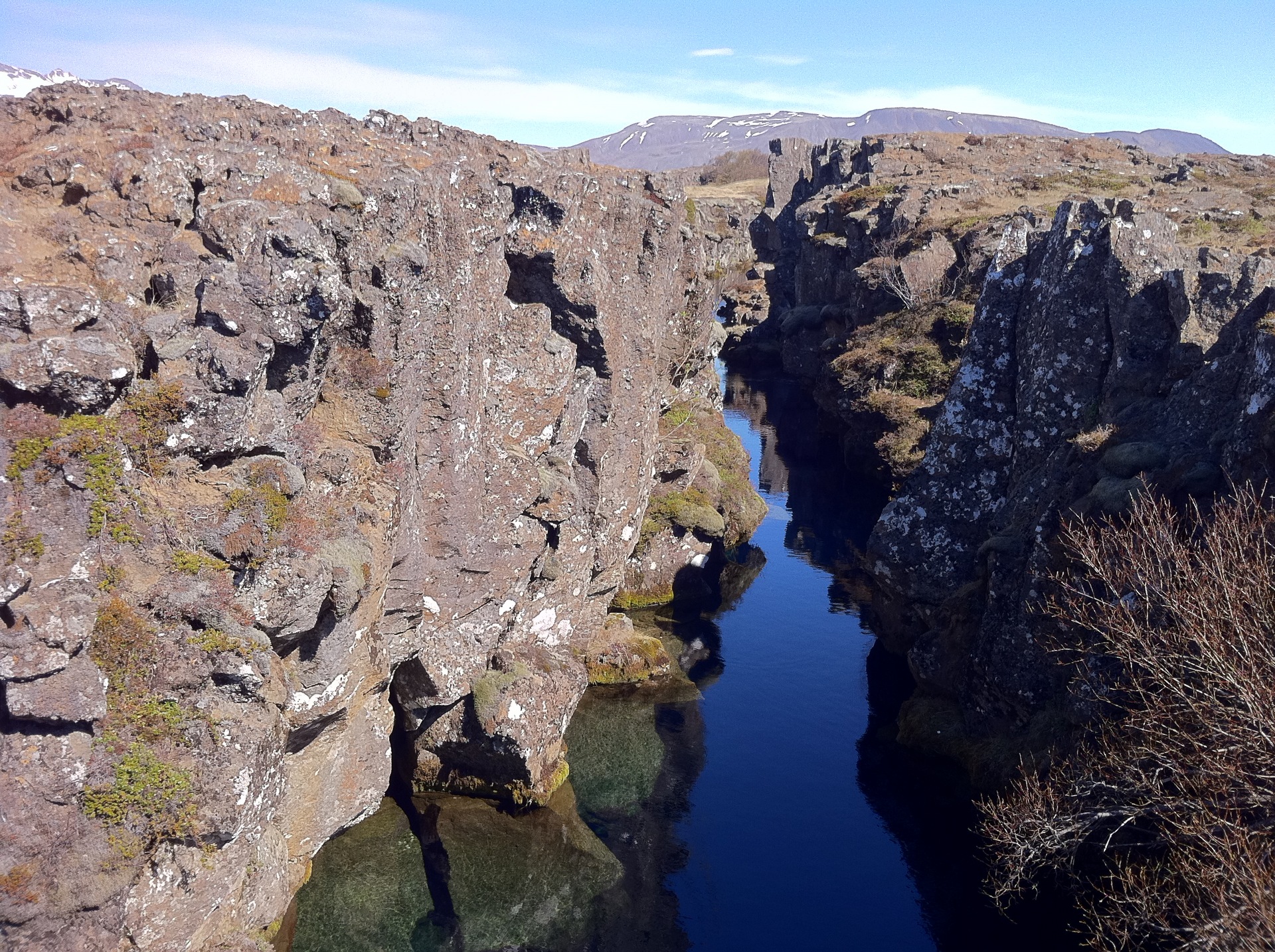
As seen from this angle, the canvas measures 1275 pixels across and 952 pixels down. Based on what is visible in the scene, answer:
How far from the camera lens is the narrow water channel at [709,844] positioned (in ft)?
72.1

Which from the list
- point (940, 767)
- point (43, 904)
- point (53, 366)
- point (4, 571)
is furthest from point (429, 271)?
point (940, 767)

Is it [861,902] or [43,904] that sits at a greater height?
[43,904]

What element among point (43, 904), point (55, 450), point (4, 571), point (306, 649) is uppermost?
point (55, 450)

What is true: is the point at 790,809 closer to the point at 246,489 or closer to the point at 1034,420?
the point at 1034,420

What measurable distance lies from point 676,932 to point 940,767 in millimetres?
10315

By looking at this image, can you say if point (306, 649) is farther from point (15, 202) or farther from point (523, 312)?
point (523, 312)

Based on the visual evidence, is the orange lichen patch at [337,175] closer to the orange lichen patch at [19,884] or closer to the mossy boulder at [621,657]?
the orange lichen patch at [19,884]

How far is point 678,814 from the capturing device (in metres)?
26.5

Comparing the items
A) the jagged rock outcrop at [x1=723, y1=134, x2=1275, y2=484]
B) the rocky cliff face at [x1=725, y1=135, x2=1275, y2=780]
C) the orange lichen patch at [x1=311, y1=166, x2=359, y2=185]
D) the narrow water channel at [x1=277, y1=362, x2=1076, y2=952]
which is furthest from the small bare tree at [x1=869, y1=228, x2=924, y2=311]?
the orange lichen patch at [x1=311, y1=166, x2=359, y2=185]

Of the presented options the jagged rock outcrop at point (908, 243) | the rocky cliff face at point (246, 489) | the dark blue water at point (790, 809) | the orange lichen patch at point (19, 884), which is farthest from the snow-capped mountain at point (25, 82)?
the jagged rock outcrop at point (908, 243)

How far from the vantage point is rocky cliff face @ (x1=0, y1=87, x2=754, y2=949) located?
13.5m

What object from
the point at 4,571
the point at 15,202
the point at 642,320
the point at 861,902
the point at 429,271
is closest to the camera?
the point at 4,571

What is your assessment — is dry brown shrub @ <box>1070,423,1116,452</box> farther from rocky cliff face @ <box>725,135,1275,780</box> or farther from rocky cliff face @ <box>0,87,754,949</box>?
rocky cliff face @ <box>0,87,754,949</box>

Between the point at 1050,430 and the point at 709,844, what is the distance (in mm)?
15972
